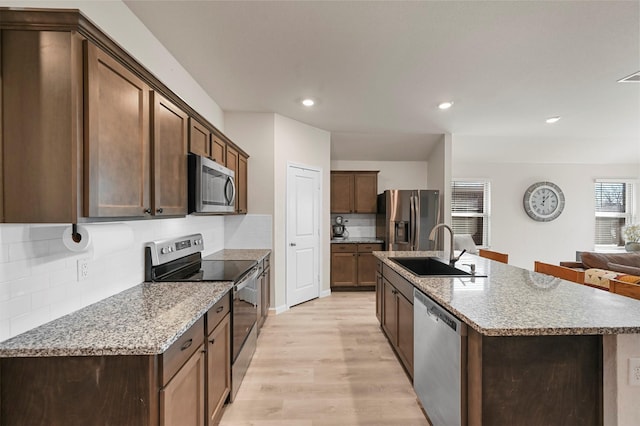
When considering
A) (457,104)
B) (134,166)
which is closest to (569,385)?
(134,166)

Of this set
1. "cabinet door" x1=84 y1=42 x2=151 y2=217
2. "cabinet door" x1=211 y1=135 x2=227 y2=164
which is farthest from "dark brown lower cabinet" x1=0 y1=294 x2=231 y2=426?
"cabinet door" x1=211 y1=135 x2=227 y2=164

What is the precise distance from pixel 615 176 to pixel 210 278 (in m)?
8.43

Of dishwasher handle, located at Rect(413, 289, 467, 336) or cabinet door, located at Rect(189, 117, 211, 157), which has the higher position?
cabinet door, located at Rect(189, 117, 211, 157)

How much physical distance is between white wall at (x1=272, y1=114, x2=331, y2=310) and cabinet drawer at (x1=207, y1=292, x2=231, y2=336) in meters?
1.98

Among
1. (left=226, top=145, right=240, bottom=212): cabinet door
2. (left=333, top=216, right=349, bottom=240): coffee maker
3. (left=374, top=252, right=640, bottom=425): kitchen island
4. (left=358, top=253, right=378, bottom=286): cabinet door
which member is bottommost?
(left=358, top=253, right=378, bottom=286): cabinet door

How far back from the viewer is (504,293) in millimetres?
1741

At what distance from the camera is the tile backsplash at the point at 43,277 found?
117 centimetres

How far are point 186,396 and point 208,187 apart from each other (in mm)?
1447

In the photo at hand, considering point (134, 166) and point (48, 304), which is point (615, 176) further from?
point (48, 304)

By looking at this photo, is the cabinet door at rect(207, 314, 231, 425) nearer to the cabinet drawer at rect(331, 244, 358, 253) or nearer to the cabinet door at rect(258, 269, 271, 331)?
the cabinet door at rect(258, 269, 271, 331)

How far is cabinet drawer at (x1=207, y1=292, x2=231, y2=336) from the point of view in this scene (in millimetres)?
1663

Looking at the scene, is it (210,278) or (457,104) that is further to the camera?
(457,104)

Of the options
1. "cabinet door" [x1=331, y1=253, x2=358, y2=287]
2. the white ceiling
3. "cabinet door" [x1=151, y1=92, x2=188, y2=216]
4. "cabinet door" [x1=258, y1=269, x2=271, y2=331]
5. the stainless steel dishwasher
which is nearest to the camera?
the stainless steel dishwasher

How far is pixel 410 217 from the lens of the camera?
4949 mm
